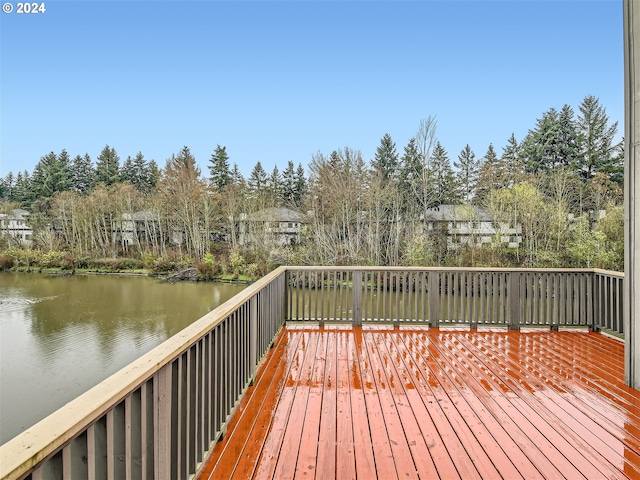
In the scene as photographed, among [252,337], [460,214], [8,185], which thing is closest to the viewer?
[252,337]

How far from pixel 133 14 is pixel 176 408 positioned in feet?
65.5

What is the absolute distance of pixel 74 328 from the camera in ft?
48.9

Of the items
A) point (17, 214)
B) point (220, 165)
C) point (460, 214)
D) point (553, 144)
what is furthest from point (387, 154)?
point (17, 214)

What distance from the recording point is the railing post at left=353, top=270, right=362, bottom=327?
16.2 feet

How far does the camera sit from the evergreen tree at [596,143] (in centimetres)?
2269

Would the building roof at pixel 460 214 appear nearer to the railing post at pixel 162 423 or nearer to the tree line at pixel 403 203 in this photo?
the tree line at pixel 403 203

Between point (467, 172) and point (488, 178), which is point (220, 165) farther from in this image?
point (488, 178)

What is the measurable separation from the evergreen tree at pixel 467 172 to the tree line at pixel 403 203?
101 millimetres

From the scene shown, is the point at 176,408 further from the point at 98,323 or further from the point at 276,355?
the point at 98,323

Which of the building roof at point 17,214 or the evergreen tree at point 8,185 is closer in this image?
the building roof at point 17,214

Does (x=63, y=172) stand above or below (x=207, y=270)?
above

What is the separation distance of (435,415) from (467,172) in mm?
27711

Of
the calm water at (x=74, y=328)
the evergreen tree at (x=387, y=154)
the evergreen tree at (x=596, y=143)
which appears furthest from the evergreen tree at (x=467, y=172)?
the calm water at (x=74, y=328)

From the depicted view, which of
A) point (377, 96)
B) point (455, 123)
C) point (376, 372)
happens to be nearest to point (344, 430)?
point (376, 372)
